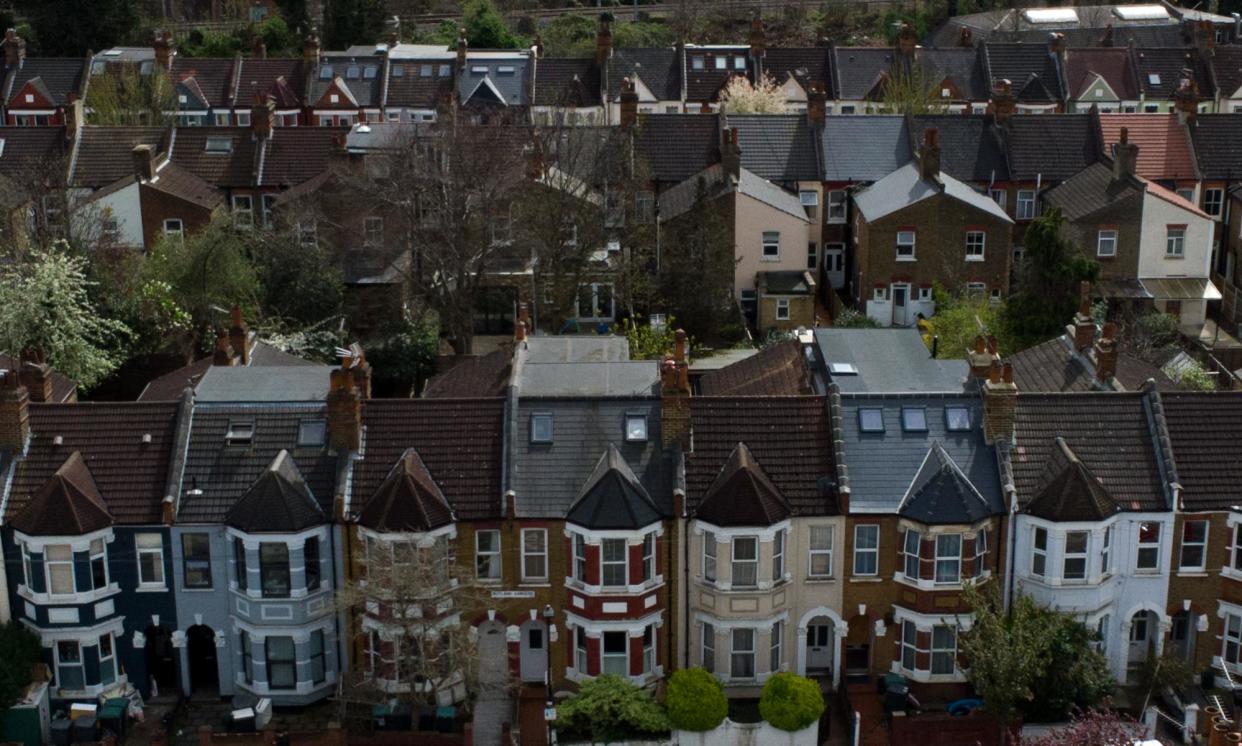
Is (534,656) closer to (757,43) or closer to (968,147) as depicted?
(968,147)

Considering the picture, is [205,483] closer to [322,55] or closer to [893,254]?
[893,254]

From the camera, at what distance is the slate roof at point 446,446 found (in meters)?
41.8

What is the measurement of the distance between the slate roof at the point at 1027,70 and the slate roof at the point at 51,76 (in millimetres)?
53920

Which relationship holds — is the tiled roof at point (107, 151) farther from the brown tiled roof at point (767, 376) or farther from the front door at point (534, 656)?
the front door at point (534, 656)

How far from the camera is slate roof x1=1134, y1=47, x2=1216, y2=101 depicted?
3784 inches

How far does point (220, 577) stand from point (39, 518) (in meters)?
4.63

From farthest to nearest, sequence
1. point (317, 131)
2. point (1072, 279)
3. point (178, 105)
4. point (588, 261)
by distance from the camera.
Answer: point (178, 105), point (317, 131), point (588, 261), point (1072, 279)

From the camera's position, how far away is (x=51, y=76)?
98000 mm

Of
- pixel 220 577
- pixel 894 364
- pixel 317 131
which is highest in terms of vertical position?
pixel 317 131

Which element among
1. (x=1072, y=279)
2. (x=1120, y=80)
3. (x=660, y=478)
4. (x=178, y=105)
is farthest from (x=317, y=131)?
(x=1120, y=80)

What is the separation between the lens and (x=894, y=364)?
158ft

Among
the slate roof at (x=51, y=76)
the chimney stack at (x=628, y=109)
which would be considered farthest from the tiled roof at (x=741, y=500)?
the slate roof at (x=51, y=76)

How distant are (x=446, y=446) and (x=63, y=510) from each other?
31.4ft

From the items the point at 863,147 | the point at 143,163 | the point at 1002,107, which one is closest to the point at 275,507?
the point at 143,163
